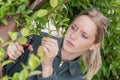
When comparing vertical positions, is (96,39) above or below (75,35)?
below

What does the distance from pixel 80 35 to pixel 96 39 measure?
0.27m

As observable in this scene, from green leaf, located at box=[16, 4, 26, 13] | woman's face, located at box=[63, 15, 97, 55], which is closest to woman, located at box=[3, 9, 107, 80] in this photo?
woman's face, located at box=[63, 15, 97, 55]

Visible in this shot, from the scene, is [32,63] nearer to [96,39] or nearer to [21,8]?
[21,8]

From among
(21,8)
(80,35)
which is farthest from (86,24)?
(21,8)

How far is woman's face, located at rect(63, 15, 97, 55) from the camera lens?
2072mm

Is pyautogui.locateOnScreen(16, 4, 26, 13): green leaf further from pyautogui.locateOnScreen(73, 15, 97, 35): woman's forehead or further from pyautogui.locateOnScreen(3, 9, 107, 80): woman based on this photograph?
pyautogui.locateOnScreen(73, 15, 97, 35): woman's forehead

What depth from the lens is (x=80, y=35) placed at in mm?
2131

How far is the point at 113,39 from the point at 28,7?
1.45 meters

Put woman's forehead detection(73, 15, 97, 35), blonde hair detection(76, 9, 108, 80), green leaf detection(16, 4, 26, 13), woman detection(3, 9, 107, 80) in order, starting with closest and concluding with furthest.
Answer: green leaf detection(16, 4, 26, 13) < woman detection(3, 9, 107, 80) < woman's forehead detection(73, 15, 97, 35) < blonde hair detection(76, 9, 108, 80)

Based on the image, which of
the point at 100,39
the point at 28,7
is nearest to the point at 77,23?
the point at 100,39

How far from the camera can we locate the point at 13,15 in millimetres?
1427

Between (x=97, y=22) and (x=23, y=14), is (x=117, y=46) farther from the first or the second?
(x=23, y=14)

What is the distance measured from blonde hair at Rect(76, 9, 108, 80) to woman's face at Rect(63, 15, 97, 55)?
0.04 m

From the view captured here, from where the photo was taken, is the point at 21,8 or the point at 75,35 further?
the point at 75,35
